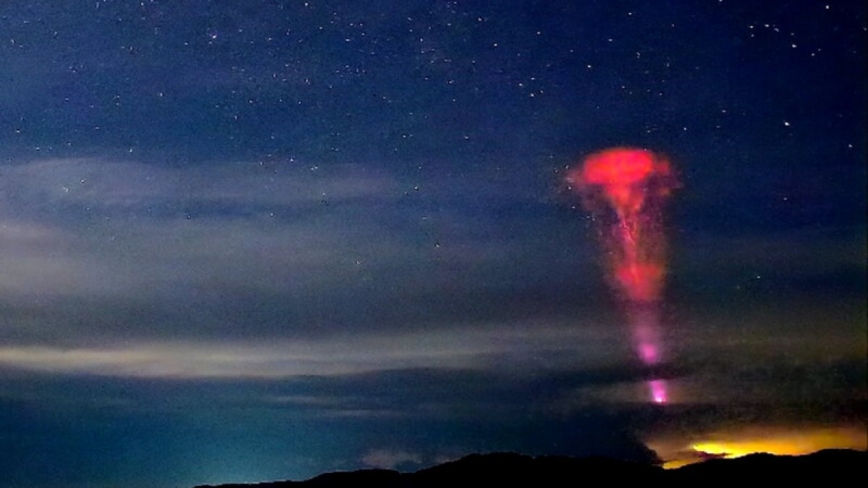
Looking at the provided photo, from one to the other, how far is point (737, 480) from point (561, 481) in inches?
757

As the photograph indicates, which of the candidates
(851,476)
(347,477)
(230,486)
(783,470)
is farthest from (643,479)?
(230,486)

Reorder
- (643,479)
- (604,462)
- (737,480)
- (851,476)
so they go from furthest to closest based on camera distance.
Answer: (604,462) < (643,479) < (737,480) < (851,476)

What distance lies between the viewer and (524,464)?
406 ft

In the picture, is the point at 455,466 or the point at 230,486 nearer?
the point at 230,486

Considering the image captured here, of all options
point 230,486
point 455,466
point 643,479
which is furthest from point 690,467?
point 230,486

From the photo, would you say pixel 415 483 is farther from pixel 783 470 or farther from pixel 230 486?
pixel 783 470

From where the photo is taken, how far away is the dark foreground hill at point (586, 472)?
4181 inches

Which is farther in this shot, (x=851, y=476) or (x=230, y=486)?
(x=230, y=486)

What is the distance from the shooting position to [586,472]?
118m

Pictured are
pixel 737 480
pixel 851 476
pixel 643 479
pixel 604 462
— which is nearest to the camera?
pixel 851 476

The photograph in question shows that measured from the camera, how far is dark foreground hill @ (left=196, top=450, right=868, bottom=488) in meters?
106

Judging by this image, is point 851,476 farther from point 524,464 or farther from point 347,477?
point 347,477

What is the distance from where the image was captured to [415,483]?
4680 inches

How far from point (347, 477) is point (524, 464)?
68.5 ft
